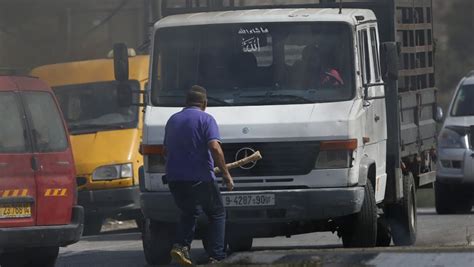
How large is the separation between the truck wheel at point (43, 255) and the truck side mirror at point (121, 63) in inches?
71.8

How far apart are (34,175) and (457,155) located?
8.83m

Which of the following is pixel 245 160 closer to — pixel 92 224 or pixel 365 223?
pixel 365 223

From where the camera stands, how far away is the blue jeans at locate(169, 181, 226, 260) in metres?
12.7

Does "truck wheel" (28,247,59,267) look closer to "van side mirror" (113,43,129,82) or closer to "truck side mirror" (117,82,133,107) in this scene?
"truck side mirror" (117,82,133,107)

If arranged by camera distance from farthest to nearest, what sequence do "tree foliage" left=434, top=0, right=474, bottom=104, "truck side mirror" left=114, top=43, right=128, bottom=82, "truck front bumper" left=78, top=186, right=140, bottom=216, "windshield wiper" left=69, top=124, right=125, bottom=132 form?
"tree foliage" left=434, top=0, right=474, bottom=104
"windshield wiper" left=69, top=124, right=125, bottom=132
"truck front bumper" left=78, top=186, right=140, bottom=216
"truck side mirror" left=114, top=43, right=128, bottom=82

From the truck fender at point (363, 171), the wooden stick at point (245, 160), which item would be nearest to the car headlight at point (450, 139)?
the truck fender at point (363, 171)

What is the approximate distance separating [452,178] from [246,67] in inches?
301

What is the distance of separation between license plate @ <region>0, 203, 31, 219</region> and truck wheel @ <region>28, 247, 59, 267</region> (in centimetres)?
103

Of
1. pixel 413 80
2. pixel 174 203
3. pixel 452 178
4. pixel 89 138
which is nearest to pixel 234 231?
pixel 174 203

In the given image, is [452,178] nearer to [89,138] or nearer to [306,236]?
[306,236]

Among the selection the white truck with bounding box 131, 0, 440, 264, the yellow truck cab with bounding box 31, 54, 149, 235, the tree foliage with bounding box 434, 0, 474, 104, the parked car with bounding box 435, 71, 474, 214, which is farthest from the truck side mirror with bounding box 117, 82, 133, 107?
the tree foliage with bounding box 434, 0, 474, 104

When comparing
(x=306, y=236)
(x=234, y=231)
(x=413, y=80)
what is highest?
(x=413, y=80)

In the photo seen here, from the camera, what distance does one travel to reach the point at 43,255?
46.0 ft

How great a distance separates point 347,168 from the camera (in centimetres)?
1323
